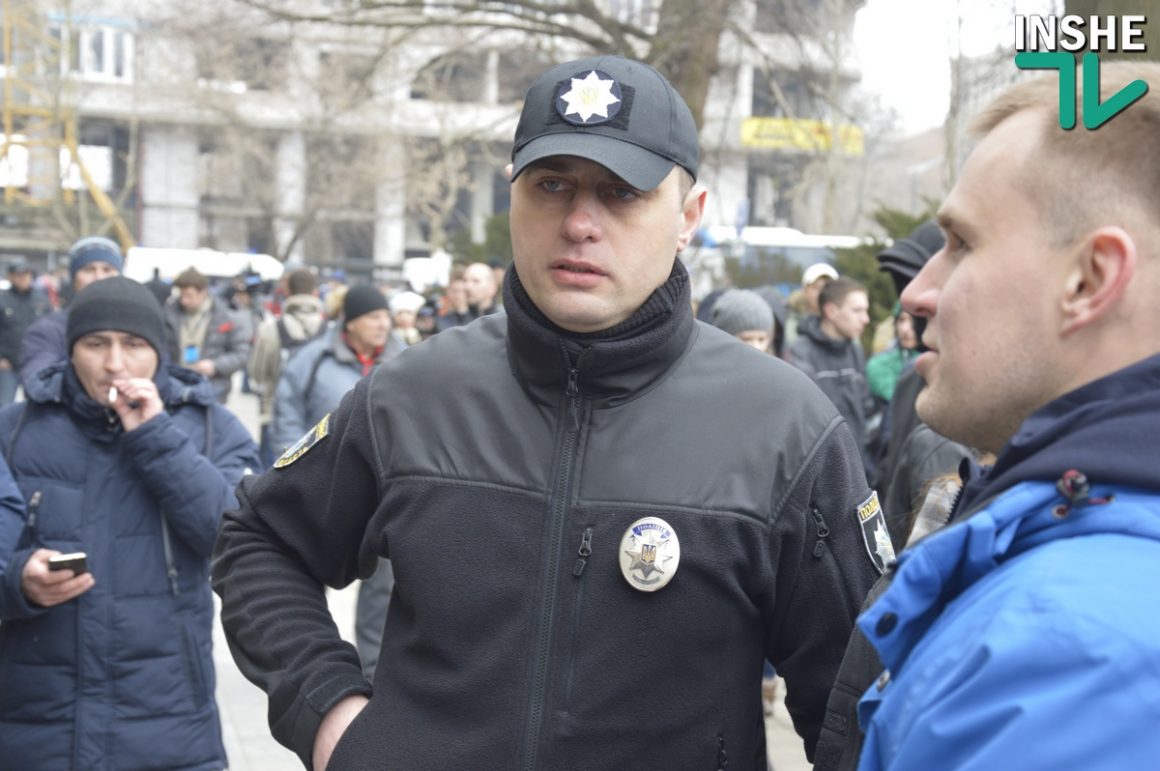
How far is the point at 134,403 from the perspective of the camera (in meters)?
4.24

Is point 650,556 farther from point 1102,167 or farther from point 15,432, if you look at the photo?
point 15,432

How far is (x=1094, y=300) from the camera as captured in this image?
4.96 feet

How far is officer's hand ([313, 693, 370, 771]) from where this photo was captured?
97.8 inches

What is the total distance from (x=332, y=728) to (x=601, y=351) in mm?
835

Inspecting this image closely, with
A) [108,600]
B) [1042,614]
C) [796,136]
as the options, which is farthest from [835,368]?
[796,136]

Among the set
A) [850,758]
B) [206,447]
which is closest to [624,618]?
[850,758]

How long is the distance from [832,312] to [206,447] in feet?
16.4

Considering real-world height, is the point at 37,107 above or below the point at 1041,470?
above

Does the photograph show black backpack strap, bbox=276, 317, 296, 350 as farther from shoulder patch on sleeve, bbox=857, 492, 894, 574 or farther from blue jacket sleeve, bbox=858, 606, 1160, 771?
blue jacket sleeve, bbox=858, 606, 1160, 771

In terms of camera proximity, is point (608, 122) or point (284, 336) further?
point (284, 336)

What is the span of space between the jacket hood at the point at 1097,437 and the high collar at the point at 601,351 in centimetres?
100

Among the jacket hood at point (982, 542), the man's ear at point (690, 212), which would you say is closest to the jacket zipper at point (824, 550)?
the man's ear at point (690, 212)

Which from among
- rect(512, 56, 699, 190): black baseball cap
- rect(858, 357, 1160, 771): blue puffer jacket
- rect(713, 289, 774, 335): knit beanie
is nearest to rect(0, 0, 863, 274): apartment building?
rect(713, 289, 774, 335): knit beanie

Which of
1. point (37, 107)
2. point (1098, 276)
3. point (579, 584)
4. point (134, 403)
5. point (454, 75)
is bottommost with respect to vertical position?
point (579, 584)
